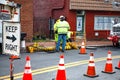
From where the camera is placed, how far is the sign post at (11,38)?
7.82 meters

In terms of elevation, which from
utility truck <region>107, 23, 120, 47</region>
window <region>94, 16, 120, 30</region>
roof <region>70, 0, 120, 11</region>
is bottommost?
utility truck <region>107, 23, 120, 47</region>

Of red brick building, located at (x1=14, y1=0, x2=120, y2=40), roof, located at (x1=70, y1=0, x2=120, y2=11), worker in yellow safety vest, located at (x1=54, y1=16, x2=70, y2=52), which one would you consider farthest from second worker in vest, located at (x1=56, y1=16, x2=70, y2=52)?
roof, located at (x1=70, y1=0, x2=120, y2=11)

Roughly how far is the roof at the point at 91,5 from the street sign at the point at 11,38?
17116 mm

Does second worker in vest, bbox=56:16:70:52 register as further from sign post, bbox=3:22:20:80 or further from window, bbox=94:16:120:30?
window, bbox=94:16:120:30

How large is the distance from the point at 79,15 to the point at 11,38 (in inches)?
726

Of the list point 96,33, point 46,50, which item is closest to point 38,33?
point 96,33

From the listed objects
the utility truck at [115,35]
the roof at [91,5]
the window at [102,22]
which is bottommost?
the utility truck at [115,35]

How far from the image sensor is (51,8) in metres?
27.1

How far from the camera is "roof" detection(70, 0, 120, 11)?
982 inches

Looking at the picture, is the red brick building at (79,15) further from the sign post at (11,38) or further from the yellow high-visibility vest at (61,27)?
the sign post at (11,38)

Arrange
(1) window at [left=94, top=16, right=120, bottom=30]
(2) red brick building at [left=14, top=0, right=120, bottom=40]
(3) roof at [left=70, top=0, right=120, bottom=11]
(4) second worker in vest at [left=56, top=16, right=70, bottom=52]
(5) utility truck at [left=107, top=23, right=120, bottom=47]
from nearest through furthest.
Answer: (4) second worker in vest at [left=56, top=16, right=70, bottom=52]
(5) utility truck at [left=107, top=23, right=120, bottom=47]
(3) roof at [left=70, top=0, right=120, bottom=11]
(2) red brick building at [left=14, top=0, right=120, bottom=40]
(1) window at [left=94, top=16, right=120, bottom=30]

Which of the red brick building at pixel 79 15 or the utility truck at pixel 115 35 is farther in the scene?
the red brick building at pixel 79 15

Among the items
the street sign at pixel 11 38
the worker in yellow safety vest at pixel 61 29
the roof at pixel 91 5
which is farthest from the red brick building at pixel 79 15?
the street sign at pixel 11 38

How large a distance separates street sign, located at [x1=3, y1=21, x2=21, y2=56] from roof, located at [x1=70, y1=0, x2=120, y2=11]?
17.1 meters
